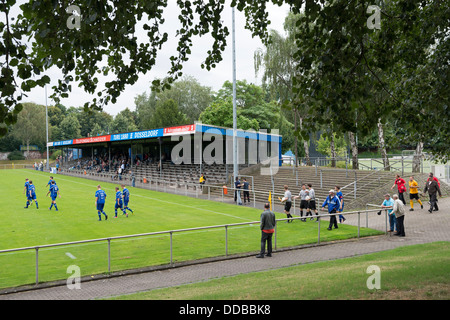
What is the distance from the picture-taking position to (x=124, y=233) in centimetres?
1527

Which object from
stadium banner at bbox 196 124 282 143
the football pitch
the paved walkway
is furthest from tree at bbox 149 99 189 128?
the paved walkway

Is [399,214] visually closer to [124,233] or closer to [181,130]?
[124,233]

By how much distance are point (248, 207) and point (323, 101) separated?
17.3 m

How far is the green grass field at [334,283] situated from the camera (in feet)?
20.5

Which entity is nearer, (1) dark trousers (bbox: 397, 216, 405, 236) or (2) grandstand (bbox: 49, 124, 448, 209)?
(1) dark trousers (bbox: 397, 216, 405, 236)

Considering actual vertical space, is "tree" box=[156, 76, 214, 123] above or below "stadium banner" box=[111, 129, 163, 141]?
above

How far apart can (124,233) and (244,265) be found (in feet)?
20.6

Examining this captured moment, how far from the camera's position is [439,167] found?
27516 mm

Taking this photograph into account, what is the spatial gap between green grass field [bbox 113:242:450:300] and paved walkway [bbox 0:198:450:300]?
81 centimetres

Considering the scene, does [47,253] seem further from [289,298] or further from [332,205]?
[332,205]

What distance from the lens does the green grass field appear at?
6246 millimetres

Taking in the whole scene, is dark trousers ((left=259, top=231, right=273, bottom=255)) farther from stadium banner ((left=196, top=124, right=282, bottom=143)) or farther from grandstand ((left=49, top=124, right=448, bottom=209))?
stadium banner ((left=196, top=124, right=282, bottom=143))

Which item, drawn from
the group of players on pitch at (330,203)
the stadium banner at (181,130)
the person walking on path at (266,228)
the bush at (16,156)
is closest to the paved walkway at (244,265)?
the person walking on path at (266,228)

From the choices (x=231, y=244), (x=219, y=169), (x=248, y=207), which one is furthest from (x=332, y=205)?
(x=219, y=169)
